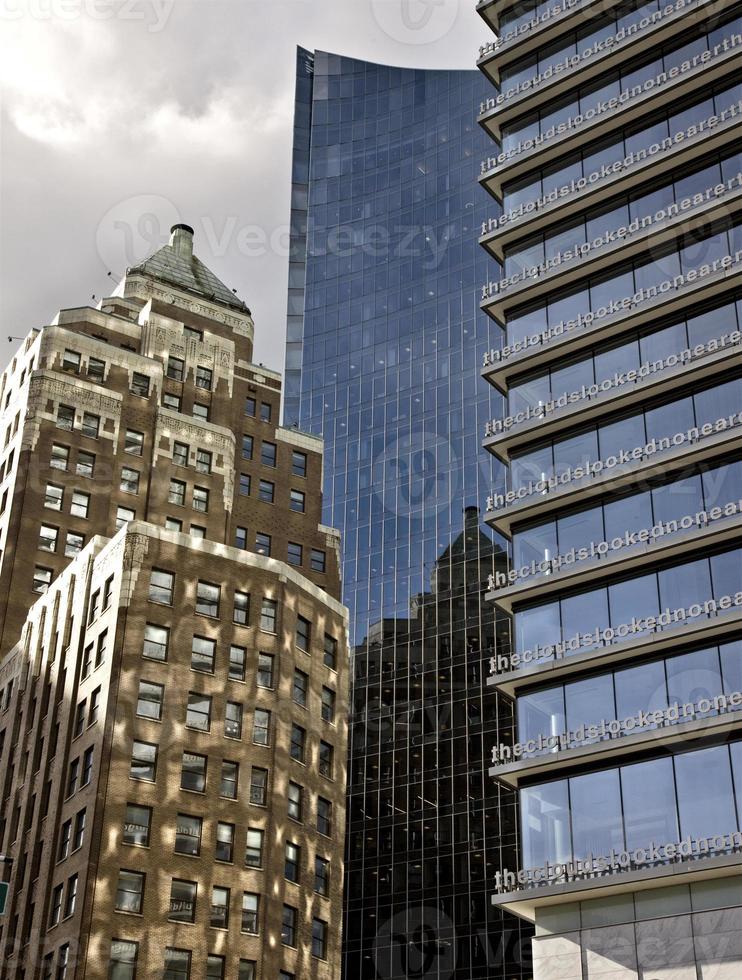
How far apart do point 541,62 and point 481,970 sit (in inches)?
2758

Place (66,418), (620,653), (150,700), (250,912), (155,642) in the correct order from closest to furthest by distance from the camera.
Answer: (620,653) → (250,912) → (150,700) → (155,642) → (66,418)

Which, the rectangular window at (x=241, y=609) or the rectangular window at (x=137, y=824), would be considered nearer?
the rectangular window at (x=137, y=824)

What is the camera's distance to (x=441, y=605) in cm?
12838

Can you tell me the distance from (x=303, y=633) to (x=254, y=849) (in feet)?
44.8

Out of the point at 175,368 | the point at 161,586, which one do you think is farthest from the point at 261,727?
the point at 175,368

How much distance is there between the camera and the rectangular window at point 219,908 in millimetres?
67062

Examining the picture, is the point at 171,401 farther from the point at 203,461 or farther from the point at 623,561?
the point at 623,561

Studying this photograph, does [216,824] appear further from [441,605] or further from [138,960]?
[441,605]

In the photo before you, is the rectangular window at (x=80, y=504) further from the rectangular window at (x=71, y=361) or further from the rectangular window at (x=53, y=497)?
the rectangular window at (x=71, y=361)

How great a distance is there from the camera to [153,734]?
70.2m

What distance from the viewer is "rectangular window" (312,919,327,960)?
71.9 m

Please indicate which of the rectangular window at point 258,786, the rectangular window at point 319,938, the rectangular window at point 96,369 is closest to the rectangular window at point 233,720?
the rectangular window at point 258,786

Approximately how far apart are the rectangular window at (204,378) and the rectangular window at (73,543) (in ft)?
60.1

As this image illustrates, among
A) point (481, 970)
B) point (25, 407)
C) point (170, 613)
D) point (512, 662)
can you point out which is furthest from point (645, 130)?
point (481, 970)
